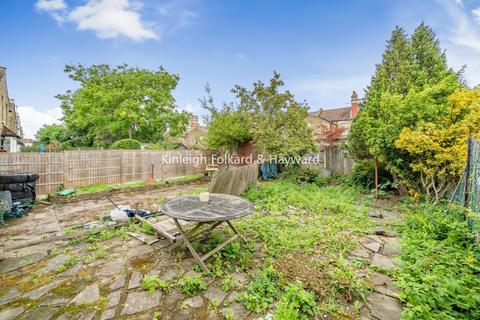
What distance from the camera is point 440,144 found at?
452cm

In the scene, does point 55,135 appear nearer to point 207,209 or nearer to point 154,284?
point 207,209

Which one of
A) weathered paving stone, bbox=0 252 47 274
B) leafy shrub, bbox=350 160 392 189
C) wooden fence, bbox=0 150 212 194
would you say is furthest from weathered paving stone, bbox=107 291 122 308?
leafy shrub, bbox=350 160 392 189

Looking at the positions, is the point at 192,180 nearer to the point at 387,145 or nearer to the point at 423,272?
the point at 387,145

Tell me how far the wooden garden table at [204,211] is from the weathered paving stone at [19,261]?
200cm

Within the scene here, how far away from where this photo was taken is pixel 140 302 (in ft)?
6.73

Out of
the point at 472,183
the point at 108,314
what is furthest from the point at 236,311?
the point at 472,183

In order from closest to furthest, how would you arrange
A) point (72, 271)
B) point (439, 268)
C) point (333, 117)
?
point (439, 268) → point (72, 271) → point (333, 117)

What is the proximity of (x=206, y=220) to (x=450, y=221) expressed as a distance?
4178 millimetres

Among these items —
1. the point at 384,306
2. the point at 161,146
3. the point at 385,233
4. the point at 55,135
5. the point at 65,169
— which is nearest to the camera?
the point at 384,306

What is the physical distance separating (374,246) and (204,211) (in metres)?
2.84

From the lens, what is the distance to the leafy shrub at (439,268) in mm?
1811

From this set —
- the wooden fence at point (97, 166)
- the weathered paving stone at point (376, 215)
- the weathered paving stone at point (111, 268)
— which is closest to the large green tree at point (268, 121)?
the wooden fence at point (97, 166)

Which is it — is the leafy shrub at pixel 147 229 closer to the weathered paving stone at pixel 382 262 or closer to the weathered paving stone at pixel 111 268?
the weathered paving stone at pixel 111 268

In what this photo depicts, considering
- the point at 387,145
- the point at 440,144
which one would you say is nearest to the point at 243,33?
the point at 387,145
